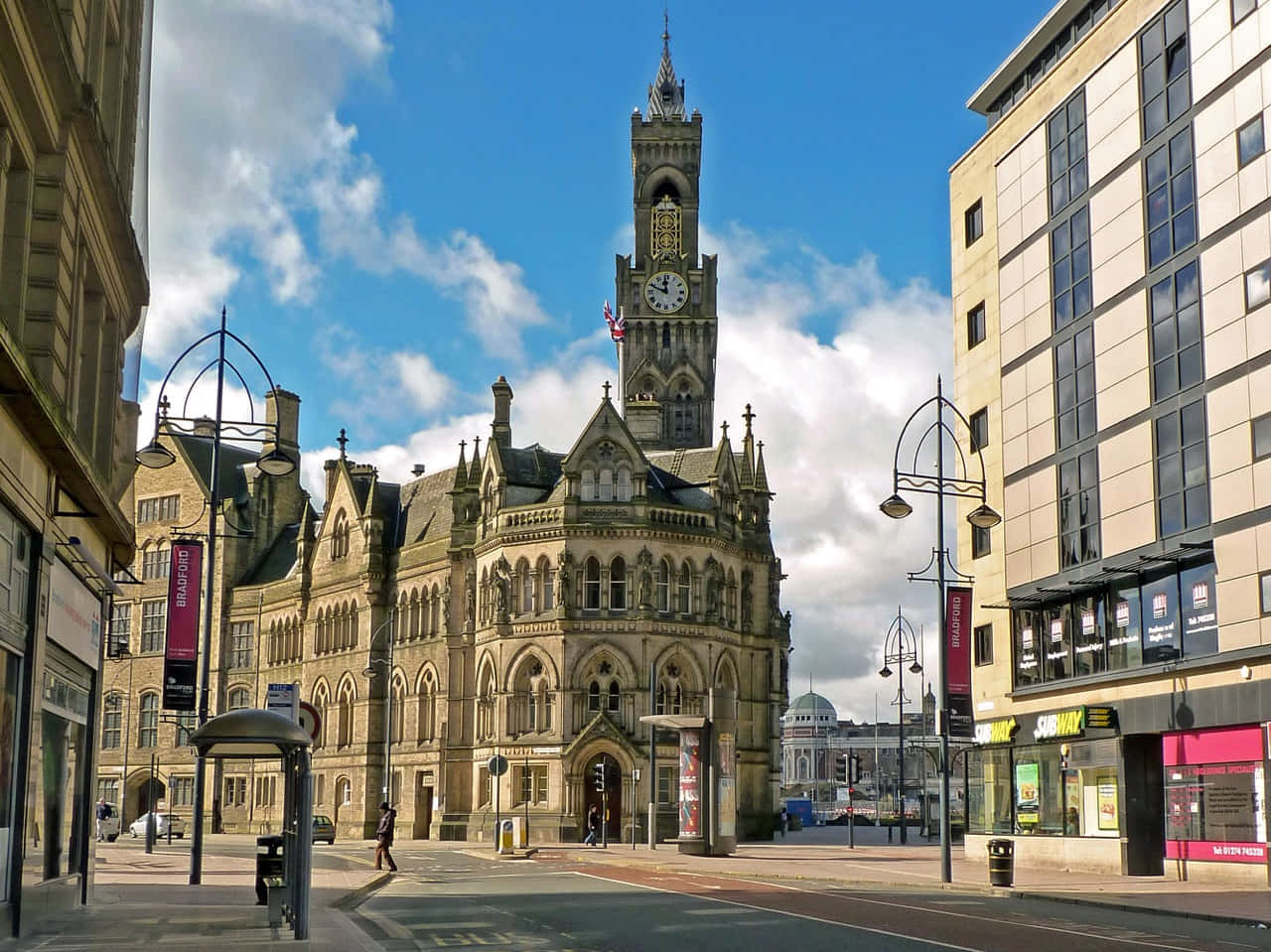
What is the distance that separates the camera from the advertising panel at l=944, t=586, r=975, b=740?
3631cm

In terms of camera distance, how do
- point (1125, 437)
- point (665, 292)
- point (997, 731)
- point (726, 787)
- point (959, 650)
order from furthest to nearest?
point (665, 292) < point (726, 787) < point (997, 731) < point (959, 650) < point (1125, 437)

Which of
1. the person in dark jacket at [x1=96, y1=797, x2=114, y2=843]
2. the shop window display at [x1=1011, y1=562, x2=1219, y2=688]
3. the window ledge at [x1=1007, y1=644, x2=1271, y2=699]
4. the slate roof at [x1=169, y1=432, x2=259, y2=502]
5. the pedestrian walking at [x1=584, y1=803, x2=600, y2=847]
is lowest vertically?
the person in dark jacket at [x1=96, y1=797, x2=114, y2=843]

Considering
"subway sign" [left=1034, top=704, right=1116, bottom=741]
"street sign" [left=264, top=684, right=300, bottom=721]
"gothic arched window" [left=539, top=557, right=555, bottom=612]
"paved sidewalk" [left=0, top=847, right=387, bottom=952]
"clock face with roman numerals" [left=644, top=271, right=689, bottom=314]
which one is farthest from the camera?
"clock face with roman numerals" [left=644, top=271, right=689, bottom=314]

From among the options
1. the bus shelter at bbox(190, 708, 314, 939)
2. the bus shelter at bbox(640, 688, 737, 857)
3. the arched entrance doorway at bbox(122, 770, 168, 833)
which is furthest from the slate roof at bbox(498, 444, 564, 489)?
the bus shelter at bbox(190, 708, 314, 939)

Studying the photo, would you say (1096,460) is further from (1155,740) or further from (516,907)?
(516,907)

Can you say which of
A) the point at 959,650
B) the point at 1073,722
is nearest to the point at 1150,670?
the point at 1073,722

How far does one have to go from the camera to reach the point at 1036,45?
44250 millimetres

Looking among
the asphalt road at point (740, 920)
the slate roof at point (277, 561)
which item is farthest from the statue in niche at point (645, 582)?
the slate roof at point (277, 561)

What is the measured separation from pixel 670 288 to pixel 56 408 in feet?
274

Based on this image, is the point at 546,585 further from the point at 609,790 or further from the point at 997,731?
the point at 997,731

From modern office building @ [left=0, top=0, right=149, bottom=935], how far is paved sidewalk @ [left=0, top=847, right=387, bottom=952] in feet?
2.39

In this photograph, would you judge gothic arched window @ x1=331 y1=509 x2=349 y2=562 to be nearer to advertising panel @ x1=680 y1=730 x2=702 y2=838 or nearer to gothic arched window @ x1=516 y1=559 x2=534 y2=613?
gothic arched window @ x1=516 y1=559 x2=534 y2=613

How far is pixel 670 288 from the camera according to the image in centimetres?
10100

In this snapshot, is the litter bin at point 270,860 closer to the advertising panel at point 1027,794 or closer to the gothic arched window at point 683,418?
the advertising panel at point 1027,794
